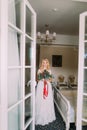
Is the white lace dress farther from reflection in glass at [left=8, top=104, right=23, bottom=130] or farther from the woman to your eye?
reflection in glass at [left=8, top=104, right=23, bottom=130]

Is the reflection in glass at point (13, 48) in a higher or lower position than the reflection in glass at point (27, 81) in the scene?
higher

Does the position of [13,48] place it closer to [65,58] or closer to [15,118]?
[15,118]

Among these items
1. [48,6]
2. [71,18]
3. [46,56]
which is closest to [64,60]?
[46,56]

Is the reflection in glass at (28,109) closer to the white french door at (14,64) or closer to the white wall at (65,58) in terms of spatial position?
the white french door at (14,64)

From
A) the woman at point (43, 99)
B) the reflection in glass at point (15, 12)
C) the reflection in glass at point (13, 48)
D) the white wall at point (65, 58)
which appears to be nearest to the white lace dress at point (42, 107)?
the woman at point (43, 99)

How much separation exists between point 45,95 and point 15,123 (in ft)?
4.46

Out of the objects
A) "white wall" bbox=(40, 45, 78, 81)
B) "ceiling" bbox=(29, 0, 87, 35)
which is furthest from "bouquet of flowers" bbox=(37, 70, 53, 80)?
"white wall" bbox=(40, 45, 78, 81)

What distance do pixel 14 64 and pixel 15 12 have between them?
60 cm

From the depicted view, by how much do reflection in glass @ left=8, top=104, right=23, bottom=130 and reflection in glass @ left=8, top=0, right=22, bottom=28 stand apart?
95 centimetres

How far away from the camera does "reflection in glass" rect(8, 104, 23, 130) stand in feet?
4.75

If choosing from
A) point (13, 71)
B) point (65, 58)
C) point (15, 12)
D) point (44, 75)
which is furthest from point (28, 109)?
point (65, 58)

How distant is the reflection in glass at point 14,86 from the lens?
1.41m

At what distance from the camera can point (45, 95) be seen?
288 cm

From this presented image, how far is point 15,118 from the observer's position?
1.56 meters
